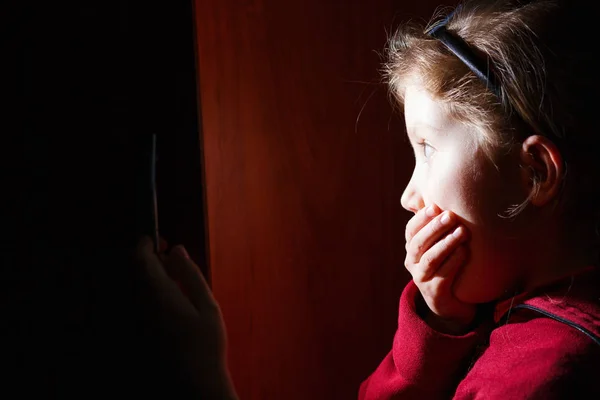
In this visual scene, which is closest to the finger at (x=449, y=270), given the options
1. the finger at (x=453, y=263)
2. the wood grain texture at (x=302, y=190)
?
the finger at (x=453, y=263)

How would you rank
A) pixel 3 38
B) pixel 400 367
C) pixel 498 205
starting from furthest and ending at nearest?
pixel 400 367 → pixel 498 205 → pixel 3 38

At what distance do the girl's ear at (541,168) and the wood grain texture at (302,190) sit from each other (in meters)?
0.32

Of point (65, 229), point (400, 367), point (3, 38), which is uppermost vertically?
point (3, 38)

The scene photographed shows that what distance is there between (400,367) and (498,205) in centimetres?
23

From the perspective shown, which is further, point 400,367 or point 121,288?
point 400,367

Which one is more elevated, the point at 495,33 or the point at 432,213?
the point at 495,33

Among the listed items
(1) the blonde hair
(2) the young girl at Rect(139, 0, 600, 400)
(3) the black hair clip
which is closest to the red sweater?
(2) the young girl at Rect(139, 0, 600, 400)

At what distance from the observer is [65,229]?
0.39 metres

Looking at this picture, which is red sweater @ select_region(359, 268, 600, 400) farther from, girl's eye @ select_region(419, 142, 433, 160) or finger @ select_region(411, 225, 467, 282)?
girl's eye @ select_region(419, 142, 433, 160)

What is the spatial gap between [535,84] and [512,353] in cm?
26

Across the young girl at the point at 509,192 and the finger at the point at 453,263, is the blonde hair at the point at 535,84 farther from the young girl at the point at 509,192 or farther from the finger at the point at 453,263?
the finger at the point at 453,263

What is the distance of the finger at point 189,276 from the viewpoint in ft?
1.49

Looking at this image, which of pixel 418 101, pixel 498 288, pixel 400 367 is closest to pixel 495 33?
pixel 418 101

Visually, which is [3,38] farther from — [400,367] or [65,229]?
[400,367]
